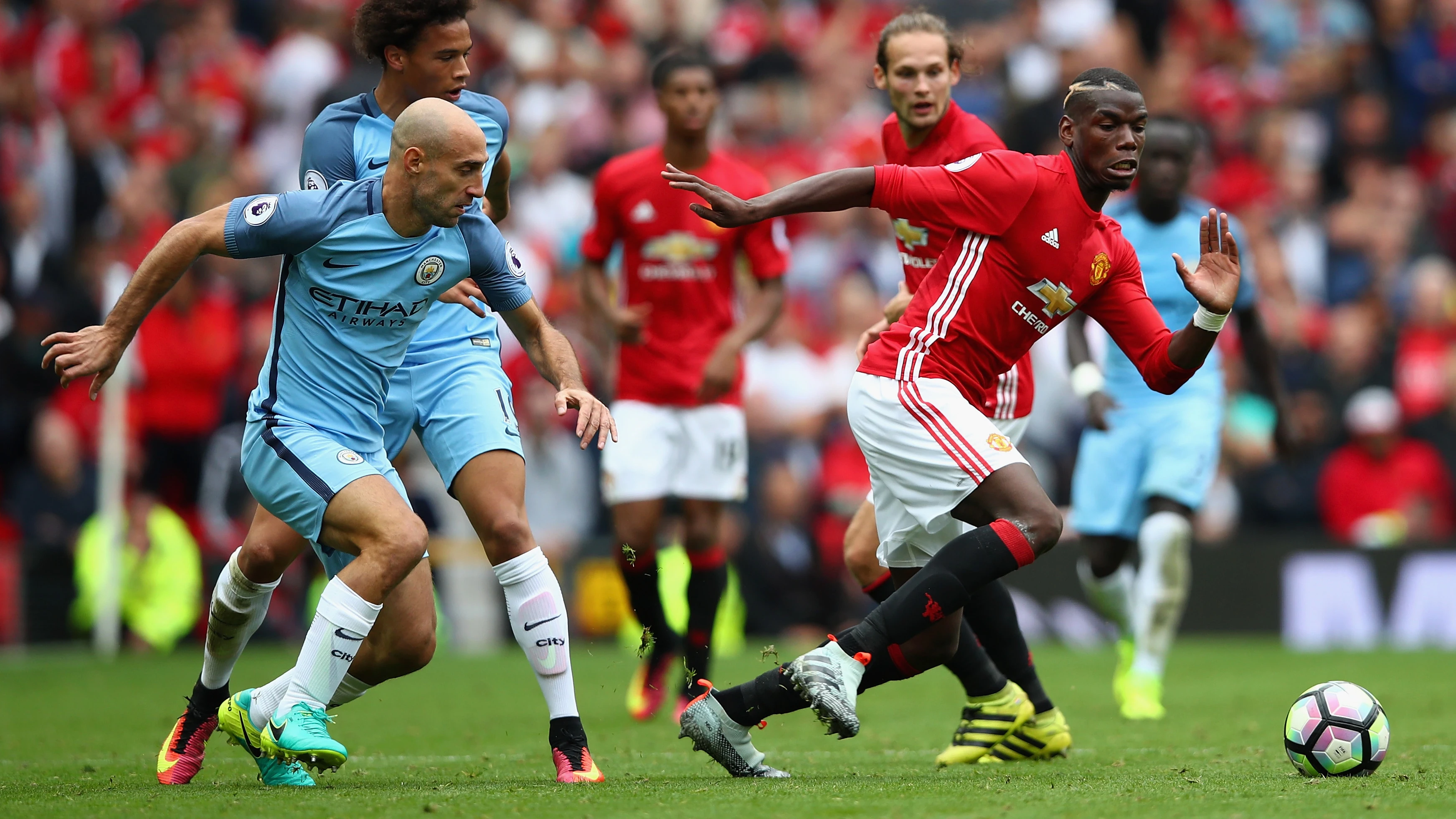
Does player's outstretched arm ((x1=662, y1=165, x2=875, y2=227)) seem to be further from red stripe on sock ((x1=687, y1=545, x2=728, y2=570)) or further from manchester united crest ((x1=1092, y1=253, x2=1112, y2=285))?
red stripe on sock ((x1=687, y1=545, x2=728, y2=570))

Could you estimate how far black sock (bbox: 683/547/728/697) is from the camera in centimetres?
905

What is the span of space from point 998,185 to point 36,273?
11.5 m

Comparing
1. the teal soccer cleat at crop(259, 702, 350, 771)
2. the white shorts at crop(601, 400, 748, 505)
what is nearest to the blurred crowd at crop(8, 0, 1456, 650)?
the white shorts at crop(601, 400, 748, 505)

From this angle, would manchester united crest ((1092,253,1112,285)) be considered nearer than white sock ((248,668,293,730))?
No

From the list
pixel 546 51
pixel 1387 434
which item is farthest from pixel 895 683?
pixel 546 51

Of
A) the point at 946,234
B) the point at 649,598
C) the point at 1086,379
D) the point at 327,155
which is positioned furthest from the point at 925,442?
the point at 649,598

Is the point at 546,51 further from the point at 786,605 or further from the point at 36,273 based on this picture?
the point at 786,605

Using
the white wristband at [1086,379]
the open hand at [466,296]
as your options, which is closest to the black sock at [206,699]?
the open hand at [466,296]

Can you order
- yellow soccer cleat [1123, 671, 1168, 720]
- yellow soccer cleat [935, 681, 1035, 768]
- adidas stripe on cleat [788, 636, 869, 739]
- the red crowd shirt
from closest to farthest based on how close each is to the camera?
1. adidas stripe on cleat [788, 636, 869, 739]
2. yellow soccer cleat [935, 681, 1035, 768]
3. yellow soccer cleat [1123, 671, 1168, 720]
4. the red crowd shirt

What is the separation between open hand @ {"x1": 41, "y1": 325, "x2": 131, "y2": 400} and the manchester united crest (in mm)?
3258

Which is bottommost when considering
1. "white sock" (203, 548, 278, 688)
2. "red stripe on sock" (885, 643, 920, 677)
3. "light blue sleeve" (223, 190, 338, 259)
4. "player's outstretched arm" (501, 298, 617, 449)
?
"white sock" (203, 548, 278, 688)

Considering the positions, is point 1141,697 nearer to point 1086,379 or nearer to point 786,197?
point 1086,379

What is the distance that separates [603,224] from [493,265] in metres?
3.55

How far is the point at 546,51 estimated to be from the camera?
18.5 metres
